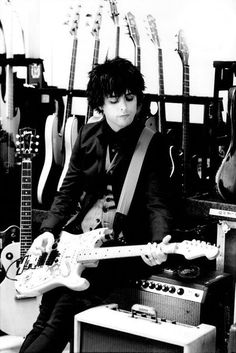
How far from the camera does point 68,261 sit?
2.85m

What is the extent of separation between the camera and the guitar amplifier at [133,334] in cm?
244

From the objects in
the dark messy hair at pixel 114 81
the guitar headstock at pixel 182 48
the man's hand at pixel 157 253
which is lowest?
the man's hand at pixel 157 253

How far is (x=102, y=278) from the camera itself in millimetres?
2900

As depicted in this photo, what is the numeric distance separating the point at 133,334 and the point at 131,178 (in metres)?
0.76

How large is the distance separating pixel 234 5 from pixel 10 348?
7.28ft

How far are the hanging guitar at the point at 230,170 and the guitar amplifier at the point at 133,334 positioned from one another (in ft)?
2.35

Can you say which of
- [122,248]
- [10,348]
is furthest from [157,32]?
[10,348]

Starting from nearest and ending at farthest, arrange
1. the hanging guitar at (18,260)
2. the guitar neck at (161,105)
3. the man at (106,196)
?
1. the man at (106,196)
2. the guitar neck at (161,105)
3. the hanging guitar at (18,260)

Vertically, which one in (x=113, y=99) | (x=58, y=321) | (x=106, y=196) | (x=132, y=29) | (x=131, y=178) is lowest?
(x=58, y=321)

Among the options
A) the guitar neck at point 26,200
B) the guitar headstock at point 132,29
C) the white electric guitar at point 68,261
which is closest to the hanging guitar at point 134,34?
the guitar headstock at point 132,29

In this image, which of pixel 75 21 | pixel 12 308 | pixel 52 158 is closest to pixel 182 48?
pixel 75 21

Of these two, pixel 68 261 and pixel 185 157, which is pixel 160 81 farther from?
pixel 68 261

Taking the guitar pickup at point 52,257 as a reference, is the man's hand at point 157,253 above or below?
above

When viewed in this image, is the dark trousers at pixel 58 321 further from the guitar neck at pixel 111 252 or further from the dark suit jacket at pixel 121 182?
the dark suit jacket at pixel 121 182
